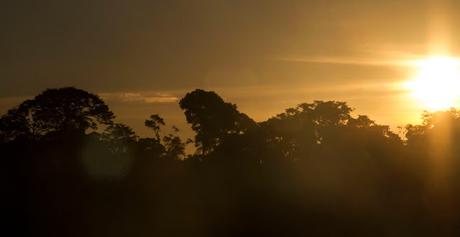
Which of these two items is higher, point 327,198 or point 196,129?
point 196,129

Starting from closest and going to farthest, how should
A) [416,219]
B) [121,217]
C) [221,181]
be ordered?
[121,217]
[416,219]
[221,181]

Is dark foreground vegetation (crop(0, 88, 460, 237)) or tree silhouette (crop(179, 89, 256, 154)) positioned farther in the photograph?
tree silhouette (crop(179, 89, 256, 154))

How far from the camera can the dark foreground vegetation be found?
3953 centimetres

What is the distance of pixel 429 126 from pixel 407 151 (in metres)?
14.9

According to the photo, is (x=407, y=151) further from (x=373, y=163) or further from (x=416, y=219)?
(x=416, y=219)

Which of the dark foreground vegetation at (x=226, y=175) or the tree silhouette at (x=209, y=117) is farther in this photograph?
the tree silhouette at (x=209, y=117)

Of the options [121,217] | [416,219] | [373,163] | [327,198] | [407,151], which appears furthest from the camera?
[407,151]

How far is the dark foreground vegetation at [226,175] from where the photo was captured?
3953 centimetres

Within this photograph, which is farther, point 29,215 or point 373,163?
point 373,163

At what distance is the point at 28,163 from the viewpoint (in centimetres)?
4831

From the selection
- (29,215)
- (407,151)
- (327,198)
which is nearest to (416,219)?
(327,198)

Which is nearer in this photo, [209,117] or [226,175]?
[226,175]

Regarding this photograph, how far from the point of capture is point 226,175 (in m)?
48.5

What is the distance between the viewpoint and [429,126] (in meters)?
69.1
